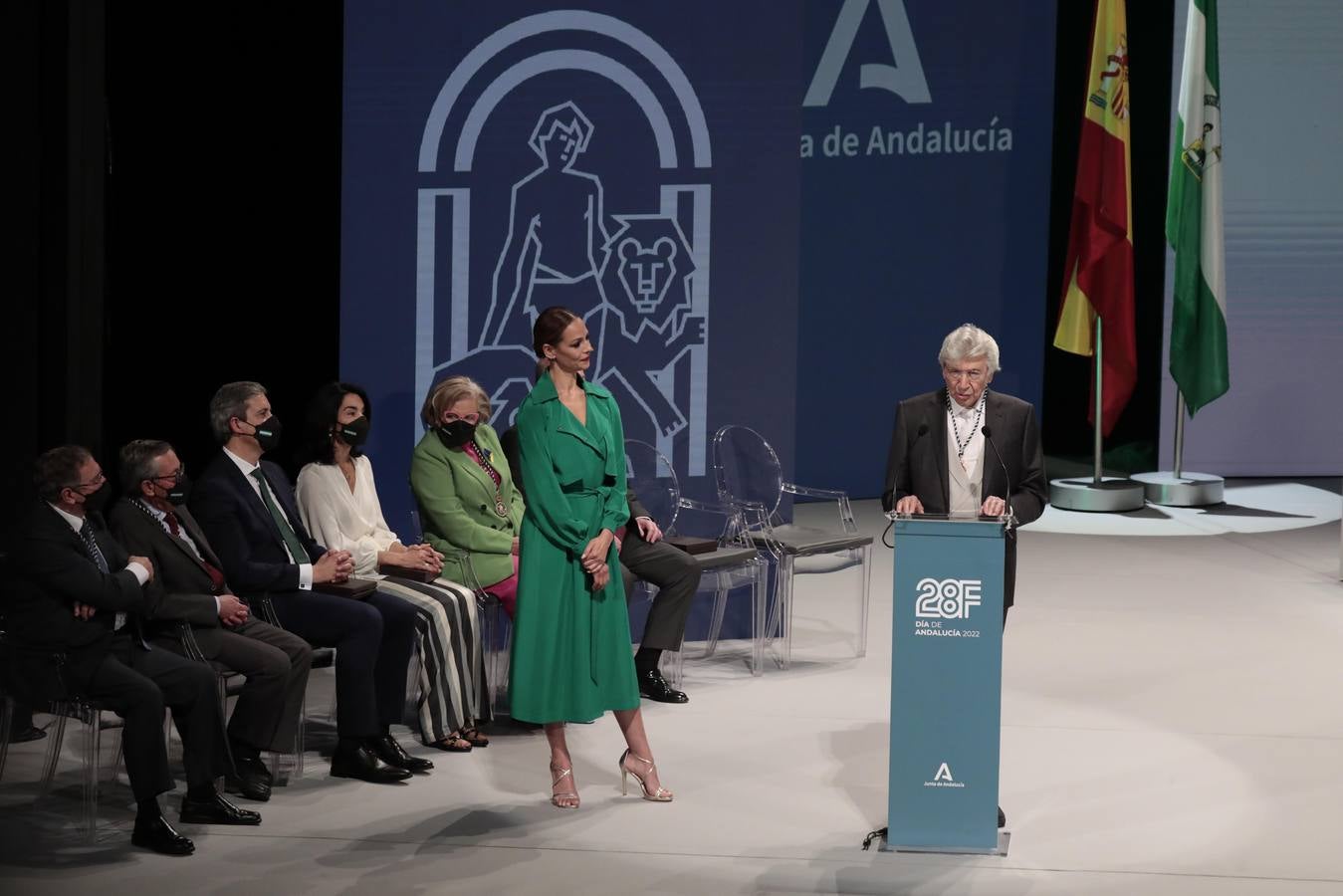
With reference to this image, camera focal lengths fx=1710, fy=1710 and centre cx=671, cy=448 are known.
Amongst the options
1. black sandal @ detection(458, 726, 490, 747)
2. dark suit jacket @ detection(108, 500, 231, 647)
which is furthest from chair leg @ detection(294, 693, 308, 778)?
black sandal @ detection(458, 726, 490, 747)

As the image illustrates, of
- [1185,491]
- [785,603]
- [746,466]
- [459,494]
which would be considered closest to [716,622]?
[785,603]

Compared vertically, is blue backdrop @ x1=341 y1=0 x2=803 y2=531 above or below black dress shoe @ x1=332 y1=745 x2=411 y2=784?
above

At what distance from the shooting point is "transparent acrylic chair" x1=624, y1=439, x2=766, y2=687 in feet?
21.6

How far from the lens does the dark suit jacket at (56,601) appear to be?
4.55m

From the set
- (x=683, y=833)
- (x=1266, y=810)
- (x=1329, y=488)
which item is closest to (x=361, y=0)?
(x=683, y=833)

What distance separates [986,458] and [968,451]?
0.07 meters

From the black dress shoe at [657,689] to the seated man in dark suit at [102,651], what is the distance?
6.10 feet

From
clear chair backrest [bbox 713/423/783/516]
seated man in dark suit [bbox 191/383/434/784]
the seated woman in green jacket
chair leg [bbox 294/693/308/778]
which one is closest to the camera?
chair leg [bbox 294/693/308/778]

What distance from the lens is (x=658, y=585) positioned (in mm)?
6359

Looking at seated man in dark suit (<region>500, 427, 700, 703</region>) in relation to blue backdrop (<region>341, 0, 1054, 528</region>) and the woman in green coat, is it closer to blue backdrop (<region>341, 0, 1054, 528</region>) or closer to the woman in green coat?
blue backdrop (<region>341, 0, 1054, 528</region>)

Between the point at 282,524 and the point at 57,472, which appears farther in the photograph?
the point at 282,524

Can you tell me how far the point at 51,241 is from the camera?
5773mm

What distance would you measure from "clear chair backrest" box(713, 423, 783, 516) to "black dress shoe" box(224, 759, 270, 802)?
8.59 feet

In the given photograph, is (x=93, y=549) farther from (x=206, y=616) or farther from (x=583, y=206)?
(x=583, y=206)
